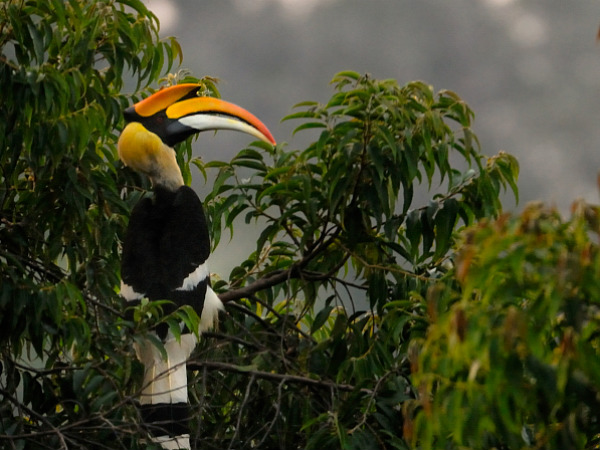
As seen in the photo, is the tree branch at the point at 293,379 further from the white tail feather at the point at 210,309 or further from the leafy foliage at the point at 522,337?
the leafy foliage at the point at 522,337

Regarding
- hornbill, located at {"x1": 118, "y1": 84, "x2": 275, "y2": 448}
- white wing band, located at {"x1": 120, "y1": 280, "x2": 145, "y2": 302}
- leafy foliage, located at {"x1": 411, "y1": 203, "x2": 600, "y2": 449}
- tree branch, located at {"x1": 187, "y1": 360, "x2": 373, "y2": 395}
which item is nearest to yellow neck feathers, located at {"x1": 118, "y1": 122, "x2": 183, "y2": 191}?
hornbill, located at {"x1": 118, "y1": 84, "x2": 275, "y2": 448}

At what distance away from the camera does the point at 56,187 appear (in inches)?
157

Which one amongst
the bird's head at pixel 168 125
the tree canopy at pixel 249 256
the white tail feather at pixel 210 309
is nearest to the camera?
the tree canopy at pixel 249 256

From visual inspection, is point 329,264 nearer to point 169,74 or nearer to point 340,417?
point 340,417

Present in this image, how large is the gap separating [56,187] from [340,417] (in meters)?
1.44

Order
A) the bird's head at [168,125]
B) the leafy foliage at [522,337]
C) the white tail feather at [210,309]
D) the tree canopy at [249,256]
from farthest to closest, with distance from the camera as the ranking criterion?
the bird's head at [168,125], the white tail feather at [210,309], the tree canopy at [249,256], the leafy foliage at [522,337]

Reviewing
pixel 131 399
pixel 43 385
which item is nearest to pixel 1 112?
pixel 43 385

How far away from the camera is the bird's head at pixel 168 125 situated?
4219mm

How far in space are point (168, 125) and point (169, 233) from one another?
1.60ft

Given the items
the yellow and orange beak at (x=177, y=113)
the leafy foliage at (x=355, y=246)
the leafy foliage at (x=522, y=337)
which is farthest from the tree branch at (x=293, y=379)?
the leafy foliage at (x=522, y=337)

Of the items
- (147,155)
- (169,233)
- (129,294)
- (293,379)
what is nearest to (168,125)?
(147,155)

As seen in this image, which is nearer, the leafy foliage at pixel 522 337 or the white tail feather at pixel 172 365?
the leafy foliage at pixel 522 337

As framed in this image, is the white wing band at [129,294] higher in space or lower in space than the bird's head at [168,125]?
lower

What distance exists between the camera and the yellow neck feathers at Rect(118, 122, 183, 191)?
423 centimetres
